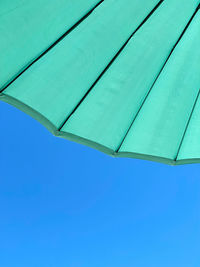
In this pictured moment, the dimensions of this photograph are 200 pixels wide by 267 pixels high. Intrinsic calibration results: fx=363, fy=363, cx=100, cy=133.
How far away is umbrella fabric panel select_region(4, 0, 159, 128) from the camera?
10.2ft

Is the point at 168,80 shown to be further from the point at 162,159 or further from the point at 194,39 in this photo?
the point at 162,159

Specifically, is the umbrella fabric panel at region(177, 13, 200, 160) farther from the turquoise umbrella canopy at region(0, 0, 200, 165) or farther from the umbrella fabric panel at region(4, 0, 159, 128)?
the umbrella fabric panel at region(4, 0, 159, 128)

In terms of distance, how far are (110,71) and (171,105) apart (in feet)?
2.34

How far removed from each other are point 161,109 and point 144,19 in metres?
0.87

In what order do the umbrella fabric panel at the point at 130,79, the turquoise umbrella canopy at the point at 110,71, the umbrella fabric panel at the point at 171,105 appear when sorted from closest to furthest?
the turquoise umbrella canopy at the point at 110,71 → the umbrella fabric panel at the point at 130,79 → the umbrella fabric panel at the point at 171,105

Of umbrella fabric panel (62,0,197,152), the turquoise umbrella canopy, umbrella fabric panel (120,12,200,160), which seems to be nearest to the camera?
the turquoise umbrella canopy

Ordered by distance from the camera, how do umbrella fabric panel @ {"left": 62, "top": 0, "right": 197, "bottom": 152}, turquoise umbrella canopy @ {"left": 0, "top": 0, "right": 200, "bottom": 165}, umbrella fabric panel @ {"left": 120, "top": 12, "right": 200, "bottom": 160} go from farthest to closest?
umbrella fabric panel @ {"left": 120, "top": 12, "right": 200, "bottom": 160} → umbrella fabric panel @ {"left": 62, "top": 0, "right": 197, "bottom": 152} → turquoise umbrella canopy @ {"left": 0, "top": 0, "right": 200, "bottom": 165}

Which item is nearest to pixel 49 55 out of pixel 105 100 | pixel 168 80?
pixel 105 100

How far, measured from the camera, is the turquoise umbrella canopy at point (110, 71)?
302cm

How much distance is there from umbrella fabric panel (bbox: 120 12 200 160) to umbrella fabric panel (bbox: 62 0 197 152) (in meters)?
0.07

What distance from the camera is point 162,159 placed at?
12.3 feet

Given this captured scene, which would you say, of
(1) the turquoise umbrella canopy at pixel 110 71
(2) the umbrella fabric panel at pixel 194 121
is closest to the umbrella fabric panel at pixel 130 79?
(1) the turquoise umbrella canopy at pixel 110 71

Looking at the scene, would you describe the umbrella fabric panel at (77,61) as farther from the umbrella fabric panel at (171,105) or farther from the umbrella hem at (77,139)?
the umbrella fabric panel at (171,105)

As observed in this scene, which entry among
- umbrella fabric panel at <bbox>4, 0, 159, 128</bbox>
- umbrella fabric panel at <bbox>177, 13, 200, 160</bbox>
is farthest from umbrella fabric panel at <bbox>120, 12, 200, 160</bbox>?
umbrella fabric panel at <bbox>4, 0, 159, 128</bbox>
